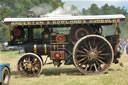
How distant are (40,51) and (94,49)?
97.6 inches

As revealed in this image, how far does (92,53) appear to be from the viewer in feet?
30.2

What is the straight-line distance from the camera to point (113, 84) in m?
7.25

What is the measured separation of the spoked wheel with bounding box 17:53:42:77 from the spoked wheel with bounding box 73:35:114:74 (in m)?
1.66

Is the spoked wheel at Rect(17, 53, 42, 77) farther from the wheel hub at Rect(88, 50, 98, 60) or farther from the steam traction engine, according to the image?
the wheel hub at Rect(88, 50, 98, 60)

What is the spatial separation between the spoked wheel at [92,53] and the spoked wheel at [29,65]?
65.2 inches

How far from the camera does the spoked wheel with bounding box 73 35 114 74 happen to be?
911cm

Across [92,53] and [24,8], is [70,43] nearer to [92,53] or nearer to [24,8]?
[92,53]

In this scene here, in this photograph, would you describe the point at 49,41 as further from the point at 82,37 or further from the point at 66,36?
the point at 82,37

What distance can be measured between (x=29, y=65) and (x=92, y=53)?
2839mm

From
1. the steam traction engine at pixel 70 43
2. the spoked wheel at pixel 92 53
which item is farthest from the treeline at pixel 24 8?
the spoked wheel at pixel 92 53

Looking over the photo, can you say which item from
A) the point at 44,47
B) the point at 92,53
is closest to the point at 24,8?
the point at 44,47

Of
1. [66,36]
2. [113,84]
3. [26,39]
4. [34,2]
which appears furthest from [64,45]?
[34,2]

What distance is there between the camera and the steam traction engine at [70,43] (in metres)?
9.05

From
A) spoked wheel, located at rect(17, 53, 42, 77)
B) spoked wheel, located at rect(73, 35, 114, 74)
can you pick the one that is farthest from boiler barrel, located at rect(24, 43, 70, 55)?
spoked wheel, located at rect(73, 35, 114, 74)
